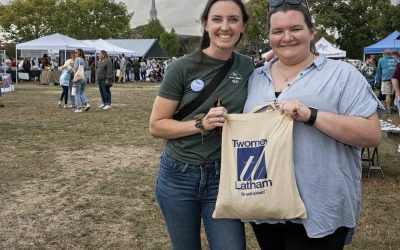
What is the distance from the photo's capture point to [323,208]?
6.55 ft

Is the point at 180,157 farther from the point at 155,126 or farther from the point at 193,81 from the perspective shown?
the point at 193,81

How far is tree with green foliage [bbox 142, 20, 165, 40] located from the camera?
3332 inches

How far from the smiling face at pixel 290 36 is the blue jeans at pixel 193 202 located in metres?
0.63

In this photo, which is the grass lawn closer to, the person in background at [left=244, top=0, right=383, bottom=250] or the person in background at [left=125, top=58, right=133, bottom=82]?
the person in background at [left=244, top=0, right=383, bottom=250]

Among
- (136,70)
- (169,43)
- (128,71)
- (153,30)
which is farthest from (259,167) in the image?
(153,30)

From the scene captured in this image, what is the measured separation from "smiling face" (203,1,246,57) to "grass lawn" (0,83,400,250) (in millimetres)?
2436

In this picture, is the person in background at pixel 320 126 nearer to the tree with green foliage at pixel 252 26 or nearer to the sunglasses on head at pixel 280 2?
the sunglasses on head at pixel 280 2

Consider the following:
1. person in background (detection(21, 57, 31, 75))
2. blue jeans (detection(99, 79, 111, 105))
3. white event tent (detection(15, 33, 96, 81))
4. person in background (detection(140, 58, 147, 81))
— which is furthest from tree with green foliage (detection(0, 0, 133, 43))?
blue jeans (detection(99, 79, 111, 105))

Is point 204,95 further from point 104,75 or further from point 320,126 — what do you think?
point 104,75

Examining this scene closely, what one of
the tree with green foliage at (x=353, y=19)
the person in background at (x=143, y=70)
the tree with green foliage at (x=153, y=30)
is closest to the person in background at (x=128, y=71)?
the person in background at (x=143, y=70)

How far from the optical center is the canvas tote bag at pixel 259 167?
6.47 ft

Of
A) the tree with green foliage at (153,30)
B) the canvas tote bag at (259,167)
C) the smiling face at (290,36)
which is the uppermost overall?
the tree with green foliage at (153,30)

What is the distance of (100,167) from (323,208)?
5.49 meters

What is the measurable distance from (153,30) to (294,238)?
86.4 meters
